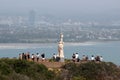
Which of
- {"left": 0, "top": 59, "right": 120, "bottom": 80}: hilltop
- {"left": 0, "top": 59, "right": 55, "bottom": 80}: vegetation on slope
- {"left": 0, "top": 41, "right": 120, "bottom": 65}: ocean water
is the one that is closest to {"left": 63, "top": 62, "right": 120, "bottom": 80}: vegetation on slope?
Result: {"left": 0, "top": 59, "right": 120, "bottom": 80}: hilltop

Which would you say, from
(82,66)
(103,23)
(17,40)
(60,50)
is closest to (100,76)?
(82,66)

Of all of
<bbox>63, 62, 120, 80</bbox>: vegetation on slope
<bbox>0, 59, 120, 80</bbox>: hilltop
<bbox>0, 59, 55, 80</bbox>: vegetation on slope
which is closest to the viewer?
<bbox>0, 59, 55, 80</bbox>: vegetation on slope

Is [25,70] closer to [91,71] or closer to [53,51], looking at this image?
[91,71]

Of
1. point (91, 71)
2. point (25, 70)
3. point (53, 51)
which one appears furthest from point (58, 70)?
point (53, 51)

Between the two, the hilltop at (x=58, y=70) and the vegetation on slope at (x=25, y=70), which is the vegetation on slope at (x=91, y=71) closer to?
the hilltop at (x=58, y=70)

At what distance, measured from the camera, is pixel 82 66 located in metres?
27.3

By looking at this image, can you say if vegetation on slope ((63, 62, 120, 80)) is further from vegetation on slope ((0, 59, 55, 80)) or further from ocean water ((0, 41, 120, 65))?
ocean water ((0, 41, 120, 65))

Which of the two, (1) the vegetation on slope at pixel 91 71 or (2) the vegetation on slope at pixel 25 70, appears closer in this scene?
(2) the vegetation on slope at pixel 25 70

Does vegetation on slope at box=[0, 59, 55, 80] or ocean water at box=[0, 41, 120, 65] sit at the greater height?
vegetation on slope at box=[0, 59, 55, 80]

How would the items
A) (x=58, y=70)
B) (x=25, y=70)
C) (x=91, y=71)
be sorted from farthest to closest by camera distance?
(x=91, y=71) < (x=58, y=70) < (x=25, y=70)

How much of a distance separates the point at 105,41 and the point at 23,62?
10788 cm

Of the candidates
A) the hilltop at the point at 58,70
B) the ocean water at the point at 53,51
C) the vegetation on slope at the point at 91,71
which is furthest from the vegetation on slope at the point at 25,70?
the ocean water at the point at 53,51

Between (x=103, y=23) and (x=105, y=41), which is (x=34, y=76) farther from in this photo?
(x=103, y=23)

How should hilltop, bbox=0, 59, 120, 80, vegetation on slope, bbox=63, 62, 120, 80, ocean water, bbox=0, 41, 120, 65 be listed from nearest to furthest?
1. hilltop, bbox=0, 59, 120, 80
2. vegetation on slope, bbox=63, 62, 120, 80
3. ocean water, bbox=0, 41, 120, 65
